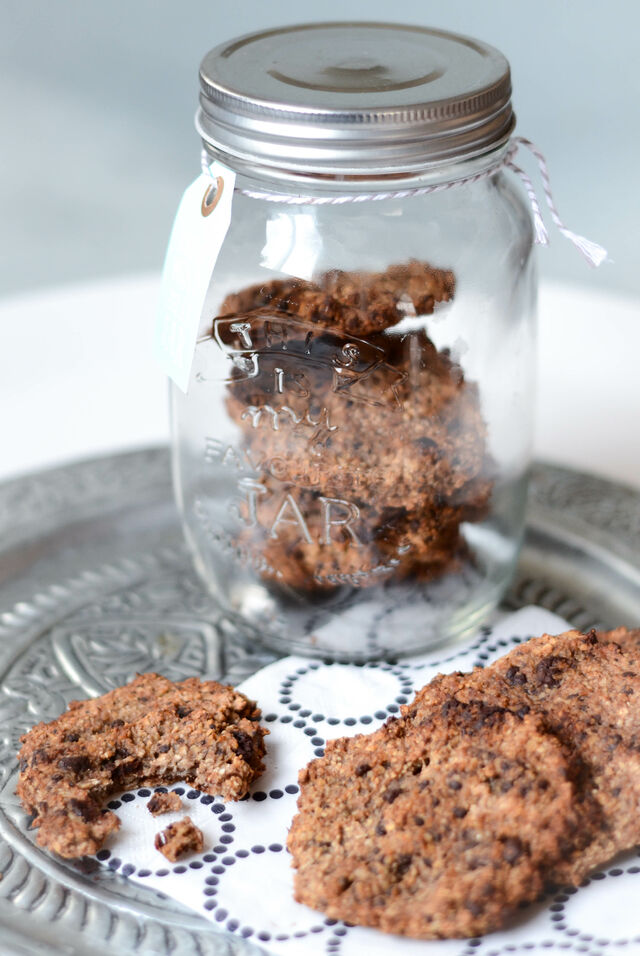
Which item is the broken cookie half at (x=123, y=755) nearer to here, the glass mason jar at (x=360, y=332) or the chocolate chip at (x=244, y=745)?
the chocolate chip at (x=244, y=745)

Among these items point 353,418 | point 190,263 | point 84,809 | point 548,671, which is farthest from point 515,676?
point 190,263

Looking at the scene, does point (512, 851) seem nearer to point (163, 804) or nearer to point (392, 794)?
point (392, 794)

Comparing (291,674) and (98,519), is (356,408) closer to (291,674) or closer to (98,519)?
(291,674)

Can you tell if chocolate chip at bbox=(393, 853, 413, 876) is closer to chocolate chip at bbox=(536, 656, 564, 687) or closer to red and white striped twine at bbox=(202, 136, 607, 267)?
chocolate chip at bbox=(536, 656, 564, 687)

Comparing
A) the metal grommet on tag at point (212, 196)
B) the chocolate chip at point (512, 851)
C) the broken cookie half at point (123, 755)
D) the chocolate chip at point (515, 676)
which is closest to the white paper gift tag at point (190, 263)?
the metal grommet on tag at point (212, 196)

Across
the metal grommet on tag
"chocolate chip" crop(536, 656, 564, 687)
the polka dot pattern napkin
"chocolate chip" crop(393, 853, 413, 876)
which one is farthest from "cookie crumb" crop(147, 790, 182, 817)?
the metal grommet on tag

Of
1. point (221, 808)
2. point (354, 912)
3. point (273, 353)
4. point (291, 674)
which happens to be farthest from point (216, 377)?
point (354, 912)

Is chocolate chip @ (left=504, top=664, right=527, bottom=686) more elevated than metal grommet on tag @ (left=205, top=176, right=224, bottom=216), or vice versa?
metal grommet on tag @ (left=205, top=176, right=224, bottom=216)
